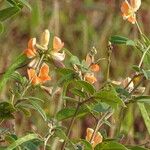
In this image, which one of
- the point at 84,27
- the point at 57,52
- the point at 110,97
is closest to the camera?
the point at 110,97

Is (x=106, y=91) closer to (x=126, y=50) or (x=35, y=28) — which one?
(x=35, y=28)

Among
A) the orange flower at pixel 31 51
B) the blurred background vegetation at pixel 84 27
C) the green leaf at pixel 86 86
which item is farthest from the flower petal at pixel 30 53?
the blurred background vegetation at pixel 84 27

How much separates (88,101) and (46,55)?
113 millimetres

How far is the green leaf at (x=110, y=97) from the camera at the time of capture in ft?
3.41

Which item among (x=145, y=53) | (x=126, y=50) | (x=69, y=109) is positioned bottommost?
(x=126, y=50)

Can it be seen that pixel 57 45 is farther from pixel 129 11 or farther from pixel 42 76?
pixel 129 11

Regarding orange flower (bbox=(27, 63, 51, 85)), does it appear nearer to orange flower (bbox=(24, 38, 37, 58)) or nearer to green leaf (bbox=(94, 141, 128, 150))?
orange flower (bbox=(24, 38, 37, 58))

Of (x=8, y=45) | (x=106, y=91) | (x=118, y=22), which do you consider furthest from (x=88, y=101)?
(x=118, y=22)

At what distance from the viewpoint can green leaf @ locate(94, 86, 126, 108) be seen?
3.41ft

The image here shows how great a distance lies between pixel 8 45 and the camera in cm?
301

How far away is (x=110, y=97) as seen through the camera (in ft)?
3.43

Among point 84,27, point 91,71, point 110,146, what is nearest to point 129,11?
point 91,71

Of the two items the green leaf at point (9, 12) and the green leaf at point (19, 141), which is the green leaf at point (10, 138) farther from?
the green leaf at point (9, 12)

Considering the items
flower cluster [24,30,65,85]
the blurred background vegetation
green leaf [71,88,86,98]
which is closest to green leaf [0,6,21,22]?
flower cluster [24,30,65,85]
